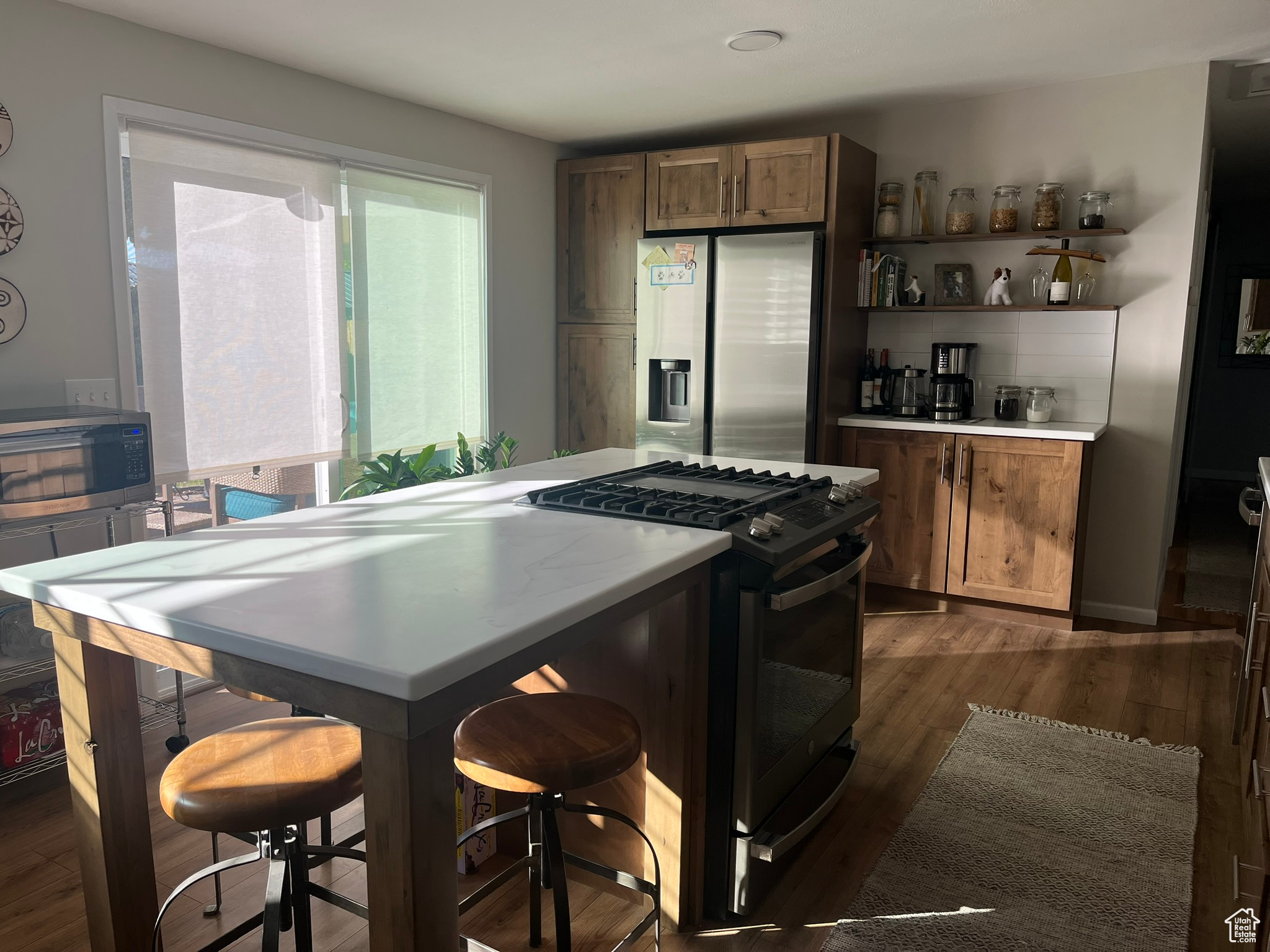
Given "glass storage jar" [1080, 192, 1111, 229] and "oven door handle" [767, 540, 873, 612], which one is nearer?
"oven door handle" [767, 540, 873, 612]

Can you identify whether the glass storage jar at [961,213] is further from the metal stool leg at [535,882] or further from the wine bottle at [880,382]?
the metal stool leg at [535,882]

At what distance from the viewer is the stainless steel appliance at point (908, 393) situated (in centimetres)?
442

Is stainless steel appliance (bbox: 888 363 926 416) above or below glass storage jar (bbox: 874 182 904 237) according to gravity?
below

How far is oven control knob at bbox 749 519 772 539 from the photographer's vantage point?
190 cm

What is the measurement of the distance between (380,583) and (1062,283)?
3.60m

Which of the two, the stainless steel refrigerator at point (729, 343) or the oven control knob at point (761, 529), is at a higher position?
the stainless steel refrigerator at point (729, 343)

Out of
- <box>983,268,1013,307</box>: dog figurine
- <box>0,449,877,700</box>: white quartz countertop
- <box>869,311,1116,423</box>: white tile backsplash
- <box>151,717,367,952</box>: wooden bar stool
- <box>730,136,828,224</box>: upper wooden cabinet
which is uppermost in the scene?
<box>730,136,828,224</box>: upper wooden cabinet

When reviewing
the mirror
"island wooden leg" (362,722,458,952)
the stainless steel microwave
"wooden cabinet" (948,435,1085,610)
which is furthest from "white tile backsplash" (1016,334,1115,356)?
the mirror

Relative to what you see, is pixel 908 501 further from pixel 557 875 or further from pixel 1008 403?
Answer: pixel 557 875

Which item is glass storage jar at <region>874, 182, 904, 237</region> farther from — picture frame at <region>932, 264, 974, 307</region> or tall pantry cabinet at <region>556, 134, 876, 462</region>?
picture frame at <region>932, 264, 974, 307</region>

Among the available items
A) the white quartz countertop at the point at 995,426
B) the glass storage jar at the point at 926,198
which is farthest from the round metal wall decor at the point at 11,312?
the glass storage jar at the point at 926,198

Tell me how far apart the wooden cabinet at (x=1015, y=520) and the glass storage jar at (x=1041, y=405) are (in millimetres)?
286

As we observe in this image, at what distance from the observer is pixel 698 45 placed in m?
3.40

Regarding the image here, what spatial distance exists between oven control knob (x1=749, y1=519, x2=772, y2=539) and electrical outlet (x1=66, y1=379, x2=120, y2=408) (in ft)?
7.92
